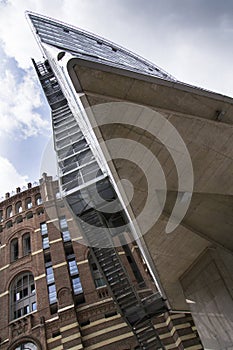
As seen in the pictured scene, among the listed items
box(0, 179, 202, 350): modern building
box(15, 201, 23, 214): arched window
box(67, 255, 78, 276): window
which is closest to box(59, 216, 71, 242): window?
box(0, 179, 202, 350): modern building

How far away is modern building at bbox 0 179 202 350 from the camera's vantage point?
19594 mm

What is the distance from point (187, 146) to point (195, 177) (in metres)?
1.43

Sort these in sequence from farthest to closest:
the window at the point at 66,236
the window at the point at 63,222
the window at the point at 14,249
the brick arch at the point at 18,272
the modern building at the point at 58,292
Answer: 1. the window at the point at 63,222
2. the window at the point at 14,249
3. the window at the point at 66,236
4. the brick arch at the point at 18,272
5. the modern building at the point at 58,292

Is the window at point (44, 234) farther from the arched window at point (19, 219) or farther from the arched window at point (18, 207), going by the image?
the arched window at point (18, 207)

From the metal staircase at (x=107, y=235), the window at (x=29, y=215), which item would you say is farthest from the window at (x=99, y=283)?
the window at (x=29, y=215)

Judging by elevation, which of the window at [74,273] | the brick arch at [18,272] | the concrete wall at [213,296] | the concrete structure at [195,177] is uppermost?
the brick arch at [18,272]

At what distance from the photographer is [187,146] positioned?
9.89 meters

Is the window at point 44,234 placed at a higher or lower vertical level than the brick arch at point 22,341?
higher

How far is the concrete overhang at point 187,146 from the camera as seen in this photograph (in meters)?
8.64

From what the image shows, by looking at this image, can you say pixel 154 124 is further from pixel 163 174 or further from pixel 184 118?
pixel 163 174

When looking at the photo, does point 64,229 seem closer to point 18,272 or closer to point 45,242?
point 45,242

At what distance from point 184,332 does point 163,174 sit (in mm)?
13237

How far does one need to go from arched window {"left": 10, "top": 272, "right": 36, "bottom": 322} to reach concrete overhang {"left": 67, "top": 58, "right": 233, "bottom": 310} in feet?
44.8

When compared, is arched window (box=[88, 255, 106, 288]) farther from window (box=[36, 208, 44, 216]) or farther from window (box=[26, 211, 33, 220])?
window (box=[26, 211, 33, 220])
